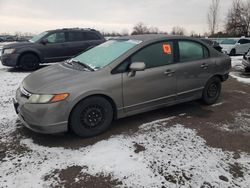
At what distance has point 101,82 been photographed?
3.55 m

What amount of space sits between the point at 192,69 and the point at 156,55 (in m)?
0.87

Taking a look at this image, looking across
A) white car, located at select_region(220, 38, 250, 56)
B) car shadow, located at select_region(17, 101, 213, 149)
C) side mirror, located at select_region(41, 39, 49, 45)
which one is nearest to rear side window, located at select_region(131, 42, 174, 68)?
car shadow, located at select_region(17, 101, 213, 149)

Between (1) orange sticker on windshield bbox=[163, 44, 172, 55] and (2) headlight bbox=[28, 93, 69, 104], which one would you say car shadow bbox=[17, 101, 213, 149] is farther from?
(1) orange sticker on windshield bbox=[163, 44, 172, 55]

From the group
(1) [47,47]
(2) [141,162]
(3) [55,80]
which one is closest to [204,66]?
(2) [141,162]

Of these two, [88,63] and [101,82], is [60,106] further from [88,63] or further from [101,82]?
[88,63]

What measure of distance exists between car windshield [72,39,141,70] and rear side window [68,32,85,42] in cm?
545

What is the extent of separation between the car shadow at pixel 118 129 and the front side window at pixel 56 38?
19.8 ft

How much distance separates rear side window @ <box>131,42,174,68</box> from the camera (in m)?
3.98

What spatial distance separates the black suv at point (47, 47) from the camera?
28.8 feet

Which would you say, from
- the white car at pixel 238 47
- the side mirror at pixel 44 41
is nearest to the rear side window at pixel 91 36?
the side mirror at pixel 44 41

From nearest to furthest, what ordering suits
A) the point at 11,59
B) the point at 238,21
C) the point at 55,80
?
the point at 55,80, the point at 11,59, the point at 238,21

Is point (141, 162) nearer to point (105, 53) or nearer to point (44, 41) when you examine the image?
point (105, 53)

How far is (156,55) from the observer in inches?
164

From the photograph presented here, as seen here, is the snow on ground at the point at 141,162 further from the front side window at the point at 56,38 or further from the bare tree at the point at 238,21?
the bare tree at the point at 238,21
